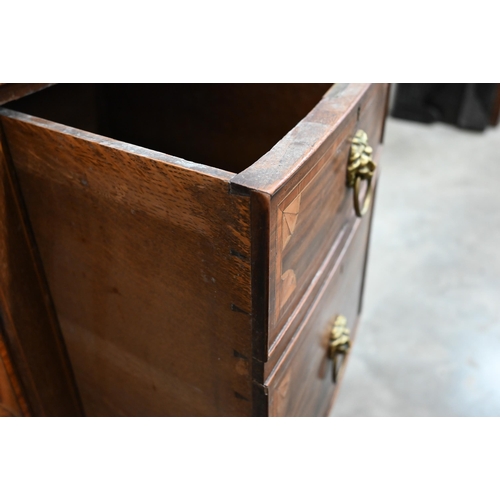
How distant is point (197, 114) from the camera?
2.77 ft

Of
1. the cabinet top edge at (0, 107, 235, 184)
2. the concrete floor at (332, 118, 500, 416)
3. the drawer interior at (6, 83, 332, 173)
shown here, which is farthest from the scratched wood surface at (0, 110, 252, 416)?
the concrete floor at (332, 118, 500, 416)

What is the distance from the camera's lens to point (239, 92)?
2.64 ft

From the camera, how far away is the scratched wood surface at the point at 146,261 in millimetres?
462

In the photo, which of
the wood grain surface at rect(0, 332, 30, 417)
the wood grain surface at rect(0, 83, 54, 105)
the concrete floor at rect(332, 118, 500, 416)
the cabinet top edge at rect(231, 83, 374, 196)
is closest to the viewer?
the cabinet top edge at rect(231, 83, 374, 196)

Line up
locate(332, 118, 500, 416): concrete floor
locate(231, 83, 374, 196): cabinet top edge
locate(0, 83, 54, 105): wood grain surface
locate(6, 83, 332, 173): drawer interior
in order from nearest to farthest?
locate(231, 83, 374, 196): cabinet top edge < locate(0, 83, 54, 105): wood grain surface < locate(6, 83, 332, 173): drawer interior < locate(332, 118, 500, 416): concrete floor

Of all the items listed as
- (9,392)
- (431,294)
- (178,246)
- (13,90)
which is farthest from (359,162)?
(431,294)

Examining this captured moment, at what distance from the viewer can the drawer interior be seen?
0.78 metres

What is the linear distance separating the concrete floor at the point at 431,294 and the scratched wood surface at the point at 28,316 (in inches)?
20.5

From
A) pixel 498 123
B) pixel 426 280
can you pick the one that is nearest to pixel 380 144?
pixel 426 280

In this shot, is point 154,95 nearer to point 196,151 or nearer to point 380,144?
point 196,151

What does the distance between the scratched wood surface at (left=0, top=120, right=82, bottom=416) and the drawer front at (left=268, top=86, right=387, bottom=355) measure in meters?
0.31

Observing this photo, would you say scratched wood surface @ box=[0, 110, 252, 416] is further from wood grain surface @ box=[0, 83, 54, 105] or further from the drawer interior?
the drawer interior

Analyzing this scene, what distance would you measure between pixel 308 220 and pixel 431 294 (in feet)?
2.86

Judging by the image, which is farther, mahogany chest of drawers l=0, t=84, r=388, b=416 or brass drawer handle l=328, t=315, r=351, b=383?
brass drawer handle l=328, t=315, r=351, b=383
